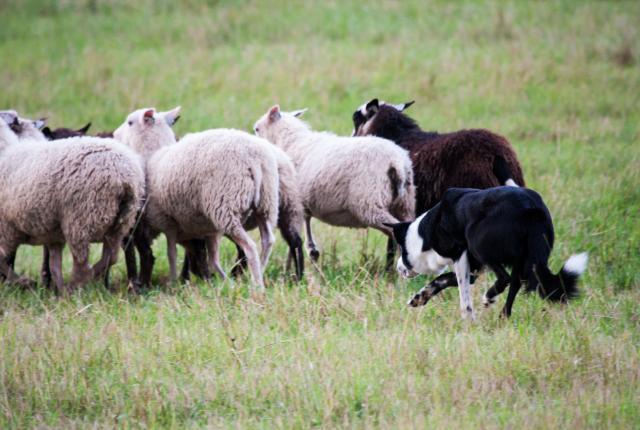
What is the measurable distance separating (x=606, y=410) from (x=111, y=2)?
17.4 meters

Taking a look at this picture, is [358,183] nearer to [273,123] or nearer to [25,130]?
[273,123]

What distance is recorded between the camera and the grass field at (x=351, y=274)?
16.5 ft

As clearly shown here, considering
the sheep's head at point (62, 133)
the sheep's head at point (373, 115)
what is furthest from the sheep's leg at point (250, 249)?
the sheep's head at point (62, 133)

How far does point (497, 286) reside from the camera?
20.8 ft

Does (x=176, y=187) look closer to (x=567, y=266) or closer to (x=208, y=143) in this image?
(x=208, y=143)

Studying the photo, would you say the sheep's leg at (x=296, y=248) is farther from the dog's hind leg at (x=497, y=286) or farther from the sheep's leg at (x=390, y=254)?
the dog's hind leg at (x=497, y=286)

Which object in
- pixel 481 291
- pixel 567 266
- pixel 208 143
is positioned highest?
pixel 208 143

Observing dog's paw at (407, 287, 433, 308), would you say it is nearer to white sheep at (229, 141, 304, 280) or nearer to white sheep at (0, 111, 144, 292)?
white sheep at (229, 141, 304, 280)

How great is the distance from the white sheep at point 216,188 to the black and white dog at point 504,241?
5.37ft

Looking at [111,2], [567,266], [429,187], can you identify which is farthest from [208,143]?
[111,2]

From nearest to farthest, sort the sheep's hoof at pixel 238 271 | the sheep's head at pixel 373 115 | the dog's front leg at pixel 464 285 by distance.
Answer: the dog's front leg at pixel 464 285
the sheep's hoof at pixel 238 271
the sheep's head at pixel 373 115

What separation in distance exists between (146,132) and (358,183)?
208 cm

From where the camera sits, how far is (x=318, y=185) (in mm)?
8172

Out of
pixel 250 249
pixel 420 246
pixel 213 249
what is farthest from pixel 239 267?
pixel 420 246
